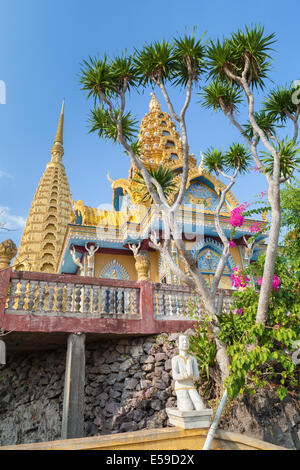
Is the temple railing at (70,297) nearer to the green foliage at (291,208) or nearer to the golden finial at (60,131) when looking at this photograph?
the green foliage at (291,208)

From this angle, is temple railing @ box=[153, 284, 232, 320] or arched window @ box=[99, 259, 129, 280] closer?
temple railing @ box=[153, 284, 232, 320]

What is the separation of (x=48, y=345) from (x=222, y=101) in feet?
24.8

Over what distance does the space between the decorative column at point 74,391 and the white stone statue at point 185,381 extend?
2.47 meters

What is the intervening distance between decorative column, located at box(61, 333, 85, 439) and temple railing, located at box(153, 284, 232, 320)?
6.58 feet

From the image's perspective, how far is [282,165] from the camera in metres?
6.73

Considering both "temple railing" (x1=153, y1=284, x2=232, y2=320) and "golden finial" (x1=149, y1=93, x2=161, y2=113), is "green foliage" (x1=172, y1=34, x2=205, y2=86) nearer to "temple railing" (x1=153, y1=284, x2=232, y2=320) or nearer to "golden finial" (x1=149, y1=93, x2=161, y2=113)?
"temple railing" (x1=153, y1=284, x2=232, y2=320)

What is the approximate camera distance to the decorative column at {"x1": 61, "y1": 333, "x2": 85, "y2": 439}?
19.3 feet

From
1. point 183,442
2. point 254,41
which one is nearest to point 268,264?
point 183,442

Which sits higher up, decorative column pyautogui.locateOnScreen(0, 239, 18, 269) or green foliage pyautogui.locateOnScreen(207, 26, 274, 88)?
green foliage pyautogui.locateOnScreen(207, 26, 274, 88)

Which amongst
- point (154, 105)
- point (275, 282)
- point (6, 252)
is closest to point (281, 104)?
point (275, 282)

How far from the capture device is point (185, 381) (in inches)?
188

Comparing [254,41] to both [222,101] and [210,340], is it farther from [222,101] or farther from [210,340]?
[210,340]

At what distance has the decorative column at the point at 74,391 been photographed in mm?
5870

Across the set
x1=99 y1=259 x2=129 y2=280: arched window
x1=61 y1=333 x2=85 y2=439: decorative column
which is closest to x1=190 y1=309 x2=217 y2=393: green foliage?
x1=61 y1=333 x2=85 y2=439: decorative column
